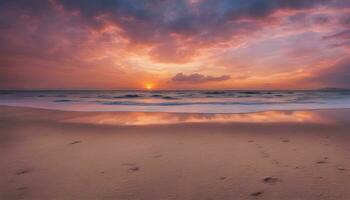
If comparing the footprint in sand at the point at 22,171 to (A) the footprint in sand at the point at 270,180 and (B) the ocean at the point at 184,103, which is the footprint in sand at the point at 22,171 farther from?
(B) the ocean at the point at 184,103

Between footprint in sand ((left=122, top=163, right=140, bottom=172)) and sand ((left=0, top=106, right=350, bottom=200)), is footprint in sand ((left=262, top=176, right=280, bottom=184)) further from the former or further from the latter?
footprint in sand ((left=122, top=163, right=140, bottom=172))

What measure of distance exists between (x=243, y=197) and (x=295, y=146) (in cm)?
251

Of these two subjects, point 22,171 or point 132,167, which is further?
point 132,167

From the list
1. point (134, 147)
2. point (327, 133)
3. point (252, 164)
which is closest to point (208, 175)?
point (252, 164)

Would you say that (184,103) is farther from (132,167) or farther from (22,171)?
(22,171)

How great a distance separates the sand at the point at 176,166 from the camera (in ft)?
8.38

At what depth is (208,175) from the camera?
298cm

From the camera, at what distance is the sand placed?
101 inches

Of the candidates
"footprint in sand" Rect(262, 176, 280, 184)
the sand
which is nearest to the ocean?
the sand

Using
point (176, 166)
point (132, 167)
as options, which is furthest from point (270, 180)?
point (132, 167)

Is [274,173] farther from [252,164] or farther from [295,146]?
[295,146]

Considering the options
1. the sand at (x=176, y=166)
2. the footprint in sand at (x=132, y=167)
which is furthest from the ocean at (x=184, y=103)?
the footprint in sand at (x=132, y=167)

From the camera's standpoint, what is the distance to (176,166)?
10.9ft

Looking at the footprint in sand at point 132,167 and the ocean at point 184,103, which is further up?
the ocean at point 184,103
